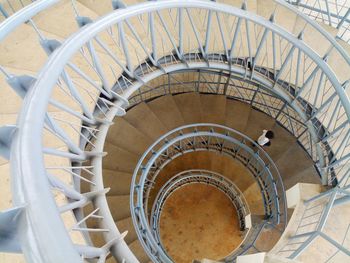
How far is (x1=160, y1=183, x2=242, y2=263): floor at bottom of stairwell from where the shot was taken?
12664 millimetres

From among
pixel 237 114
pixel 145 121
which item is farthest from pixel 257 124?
pixel 145 121

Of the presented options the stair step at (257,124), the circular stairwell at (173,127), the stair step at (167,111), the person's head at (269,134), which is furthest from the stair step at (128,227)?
the person's head at (269,134)

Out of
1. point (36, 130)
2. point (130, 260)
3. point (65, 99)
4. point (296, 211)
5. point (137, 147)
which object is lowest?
point (130, 260)

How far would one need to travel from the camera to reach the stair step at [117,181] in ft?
27.4

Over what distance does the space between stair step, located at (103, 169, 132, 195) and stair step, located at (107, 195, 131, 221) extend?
25 cm

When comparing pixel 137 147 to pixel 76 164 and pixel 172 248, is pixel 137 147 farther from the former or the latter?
pixel 172 248

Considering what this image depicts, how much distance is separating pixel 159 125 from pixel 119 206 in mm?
2872

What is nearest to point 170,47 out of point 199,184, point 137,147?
point 137,147

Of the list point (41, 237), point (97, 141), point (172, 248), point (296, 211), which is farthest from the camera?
point (172, 248)

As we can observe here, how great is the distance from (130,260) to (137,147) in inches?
221

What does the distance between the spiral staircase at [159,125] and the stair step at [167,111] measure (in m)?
0.04

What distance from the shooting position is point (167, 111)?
1027 centimetres

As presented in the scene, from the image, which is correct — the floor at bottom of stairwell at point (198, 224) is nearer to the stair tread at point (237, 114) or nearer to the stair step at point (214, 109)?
the stair tread at point (237, 114)

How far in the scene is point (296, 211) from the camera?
20.3 ft
